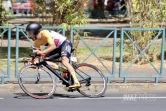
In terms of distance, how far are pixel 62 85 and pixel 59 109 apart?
4.96 ft

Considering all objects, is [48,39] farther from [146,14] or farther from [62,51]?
[146,14]

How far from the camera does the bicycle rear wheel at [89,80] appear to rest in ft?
32.2

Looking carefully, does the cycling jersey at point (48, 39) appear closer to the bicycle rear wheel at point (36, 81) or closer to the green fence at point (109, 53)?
the bicycle rear wheel at point (36, 81)

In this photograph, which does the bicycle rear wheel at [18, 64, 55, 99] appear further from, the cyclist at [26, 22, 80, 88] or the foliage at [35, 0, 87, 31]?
the foliage at [35, 0, 87, 31]

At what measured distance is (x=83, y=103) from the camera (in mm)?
9359

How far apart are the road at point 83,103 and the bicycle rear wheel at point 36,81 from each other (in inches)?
6.2

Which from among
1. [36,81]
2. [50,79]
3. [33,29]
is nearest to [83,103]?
[50,79]

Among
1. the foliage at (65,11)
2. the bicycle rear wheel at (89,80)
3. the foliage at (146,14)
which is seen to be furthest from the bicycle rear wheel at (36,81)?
the foliage at (146,14)

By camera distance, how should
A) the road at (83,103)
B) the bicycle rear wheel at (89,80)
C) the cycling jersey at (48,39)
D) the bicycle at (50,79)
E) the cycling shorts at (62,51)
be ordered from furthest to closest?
the bicycle rear wheel at (89,80) < the bicycle at (50,79) < the cycling shorts at (62,51) < the cycling jersey at (48,39) < the road at (83,103)

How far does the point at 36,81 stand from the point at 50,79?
0.49 meters

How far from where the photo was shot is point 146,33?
14.1 m

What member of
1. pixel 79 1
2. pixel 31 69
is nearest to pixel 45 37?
pixel 31 69

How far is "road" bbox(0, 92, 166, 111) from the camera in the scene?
887 cm

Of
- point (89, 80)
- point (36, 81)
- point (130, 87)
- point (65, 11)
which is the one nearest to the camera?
point (89, 80)
